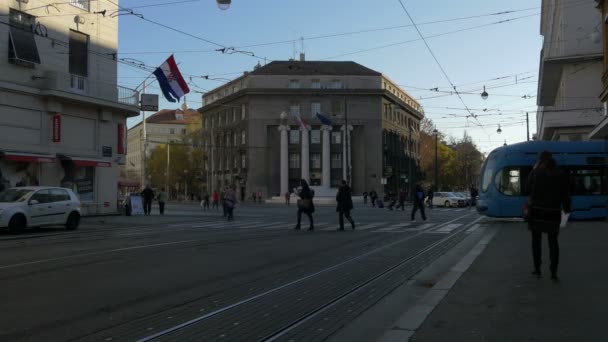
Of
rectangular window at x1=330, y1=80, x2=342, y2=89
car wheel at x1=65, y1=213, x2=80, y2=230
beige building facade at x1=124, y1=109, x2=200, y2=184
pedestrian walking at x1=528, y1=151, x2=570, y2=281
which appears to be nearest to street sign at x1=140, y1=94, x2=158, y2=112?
car wheel at x1=65, y1=213, x2=80, y2=230

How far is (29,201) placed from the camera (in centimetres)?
1939

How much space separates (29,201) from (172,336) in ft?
51.3

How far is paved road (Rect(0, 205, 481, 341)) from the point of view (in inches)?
242

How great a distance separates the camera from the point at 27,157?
26062 millimetres

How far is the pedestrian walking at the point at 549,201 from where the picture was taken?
826 cm

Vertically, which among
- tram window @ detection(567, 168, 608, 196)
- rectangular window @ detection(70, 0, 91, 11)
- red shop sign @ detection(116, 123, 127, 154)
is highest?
rectangular window @ detection(70, 0, 91, 11)

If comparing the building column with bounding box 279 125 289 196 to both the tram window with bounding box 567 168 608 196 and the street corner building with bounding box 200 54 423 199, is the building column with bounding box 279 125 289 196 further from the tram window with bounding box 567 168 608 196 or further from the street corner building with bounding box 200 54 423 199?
the tram window with bounding box 567 168 608 196

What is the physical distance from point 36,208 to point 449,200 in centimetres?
3929

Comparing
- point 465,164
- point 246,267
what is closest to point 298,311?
point 246,267

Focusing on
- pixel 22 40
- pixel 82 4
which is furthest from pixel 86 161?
pixel 82 4

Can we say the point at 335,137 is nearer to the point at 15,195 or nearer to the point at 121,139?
the point at 121,139

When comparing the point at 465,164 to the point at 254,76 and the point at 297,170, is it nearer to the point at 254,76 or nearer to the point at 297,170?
the point at 297,170

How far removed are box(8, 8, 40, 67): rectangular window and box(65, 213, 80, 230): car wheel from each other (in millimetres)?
8451

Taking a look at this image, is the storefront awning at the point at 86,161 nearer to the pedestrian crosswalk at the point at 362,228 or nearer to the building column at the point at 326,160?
the pedestrian crosswalk at the point at 362,228
